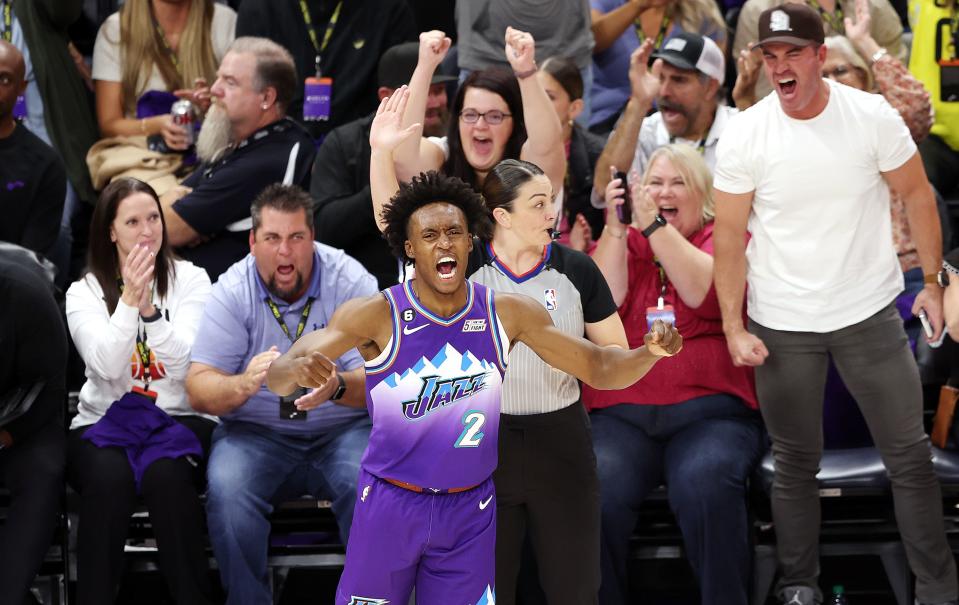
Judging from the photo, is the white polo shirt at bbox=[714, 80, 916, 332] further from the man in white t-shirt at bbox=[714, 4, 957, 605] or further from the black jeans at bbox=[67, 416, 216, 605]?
the black jeans at bbox=[67, 416, 216, 605]

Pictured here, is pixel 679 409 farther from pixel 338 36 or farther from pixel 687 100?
pixel 338 36

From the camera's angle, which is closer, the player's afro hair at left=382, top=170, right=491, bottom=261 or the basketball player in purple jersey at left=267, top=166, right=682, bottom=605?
the basketball player in purple jersey at left=267, top=166, right=682, bottom=605

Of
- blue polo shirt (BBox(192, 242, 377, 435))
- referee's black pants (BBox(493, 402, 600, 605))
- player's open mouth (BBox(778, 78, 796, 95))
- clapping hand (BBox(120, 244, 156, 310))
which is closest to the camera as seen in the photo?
referee's black pants (BBox(493, 402, 600, 605))

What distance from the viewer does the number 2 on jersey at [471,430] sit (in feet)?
13.1

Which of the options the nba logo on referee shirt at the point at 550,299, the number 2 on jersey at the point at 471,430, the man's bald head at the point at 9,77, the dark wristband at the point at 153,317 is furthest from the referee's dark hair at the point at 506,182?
the man's bald head at the point at 9,77

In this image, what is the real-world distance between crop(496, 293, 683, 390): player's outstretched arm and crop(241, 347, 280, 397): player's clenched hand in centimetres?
97

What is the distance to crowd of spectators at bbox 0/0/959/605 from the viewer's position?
4.59 m

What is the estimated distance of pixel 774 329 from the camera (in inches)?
198

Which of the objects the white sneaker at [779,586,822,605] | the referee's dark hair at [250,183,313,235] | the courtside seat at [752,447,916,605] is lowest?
the white sneaker at [779,586,822,605]

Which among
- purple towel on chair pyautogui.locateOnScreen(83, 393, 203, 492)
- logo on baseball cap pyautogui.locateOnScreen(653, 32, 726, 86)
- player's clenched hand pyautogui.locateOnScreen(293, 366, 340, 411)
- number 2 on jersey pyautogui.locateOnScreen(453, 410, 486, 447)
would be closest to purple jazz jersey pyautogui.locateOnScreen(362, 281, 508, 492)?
number 2 on jersey pyautogui.locateOnScreen(453, 410, 486, 447)

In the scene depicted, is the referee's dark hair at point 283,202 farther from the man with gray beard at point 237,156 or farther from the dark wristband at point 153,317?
the man with gray beard at point 237,156

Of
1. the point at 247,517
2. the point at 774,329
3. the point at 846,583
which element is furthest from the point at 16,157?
the point at 846,583

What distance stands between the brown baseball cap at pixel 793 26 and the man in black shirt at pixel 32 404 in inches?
115

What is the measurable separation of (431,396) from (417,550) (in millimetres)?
454
